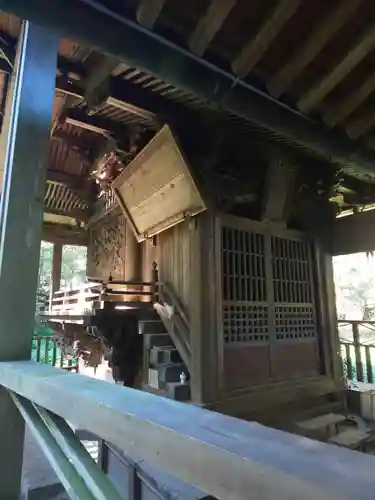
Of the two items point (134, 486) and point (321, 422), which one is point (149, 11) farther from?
point (321, 422)

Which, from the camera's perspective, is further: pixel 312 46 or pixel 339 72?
pixel 339 72

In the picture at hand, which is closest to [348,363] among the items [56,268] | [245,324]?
[245,324]

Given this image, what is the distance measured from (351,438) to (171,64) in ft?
16.2

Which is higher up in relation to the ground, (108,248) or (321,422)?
(108,248)

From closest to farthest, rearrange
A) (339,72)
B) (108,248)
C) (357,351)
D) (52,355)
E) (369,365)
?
(339,72)
(369,365)
(357,351)
(108,248)
(52,355)

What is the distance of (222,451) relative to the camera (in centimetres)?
60

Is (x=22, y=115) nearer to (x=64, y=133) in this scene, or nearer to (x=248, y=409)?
(x=248, y=409)

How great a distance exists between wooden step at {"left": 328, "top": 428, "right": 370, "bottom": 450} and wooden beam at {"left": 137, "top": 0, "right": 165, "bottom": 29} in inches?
191

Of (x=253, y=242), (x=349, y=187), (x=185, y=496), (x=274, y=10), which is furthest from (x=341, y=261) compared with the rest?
(x=274, y=10)

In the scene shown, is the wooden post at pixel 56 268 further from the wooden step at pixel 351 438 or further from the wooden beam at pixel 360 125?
the wooden beam at pixel 360 125

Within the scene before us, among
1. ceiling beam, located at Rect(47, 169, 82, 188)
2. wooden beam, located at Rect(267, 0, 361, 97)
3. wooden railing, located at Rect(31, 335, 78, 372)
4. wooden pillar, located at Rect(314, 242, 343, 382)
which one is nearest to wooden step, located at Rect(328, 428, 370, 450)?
wooden pillar, located at Rect(314, 242, 343, 382)

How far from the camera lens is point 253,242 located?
16.3 feet

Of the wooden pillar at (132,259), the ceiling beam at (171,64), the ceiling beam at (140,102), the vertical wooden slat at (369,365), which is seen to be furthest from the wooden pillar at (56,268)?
the ceiling beam at (171,64)

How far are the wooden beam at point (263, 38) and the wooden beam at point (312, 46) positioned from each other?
170 millimetres
